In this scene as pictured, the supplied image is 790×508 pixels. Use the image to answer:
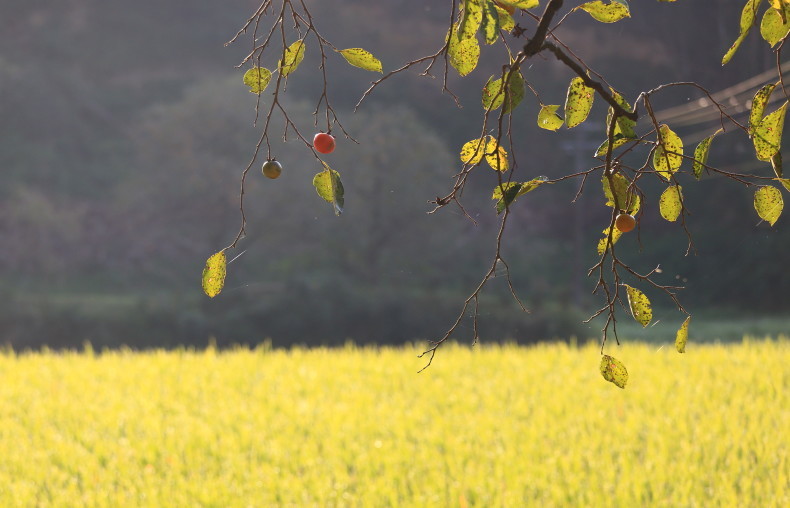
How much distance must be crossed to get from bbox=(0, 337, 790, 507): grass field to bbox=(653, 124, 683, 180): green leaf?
2520 mm

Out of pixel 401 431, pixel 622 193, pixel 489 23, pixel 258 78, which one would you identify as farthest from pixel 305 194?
pixel 489 23

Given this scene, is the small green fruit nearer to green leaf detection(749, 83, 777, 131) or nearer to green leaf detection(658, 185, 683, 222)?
green leaf detection(658, 185, 683, 222)

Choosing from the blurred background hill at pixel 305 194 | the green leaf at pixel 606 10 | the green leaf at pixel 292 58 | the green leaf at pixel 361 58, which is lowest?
the green leaf at pixel 361 58

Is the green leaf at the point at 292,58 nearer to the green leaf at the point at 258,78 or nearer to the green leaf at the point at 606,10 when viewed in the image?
the green leaf at the point at 258,78

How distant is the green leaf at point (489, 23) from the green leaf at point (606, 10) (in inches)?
11.8

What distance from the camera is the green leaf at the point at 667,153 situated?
174 centimetres

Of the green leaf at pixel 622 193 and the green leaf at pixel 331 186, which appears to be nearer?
the green leaf at pixel 331 186

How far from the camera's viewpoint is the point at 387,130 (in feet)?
74.3

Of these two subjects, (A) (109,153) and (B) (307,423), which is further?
(A) (109,153)

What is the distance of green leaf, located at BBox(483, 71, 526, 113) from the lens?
1664 mm

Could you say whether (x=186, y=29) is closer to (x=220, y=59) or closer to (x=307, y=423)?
(x=220, y=59)

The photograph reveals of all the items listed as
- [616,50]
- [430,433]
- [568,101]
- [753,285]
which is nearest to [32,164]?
[616,50]

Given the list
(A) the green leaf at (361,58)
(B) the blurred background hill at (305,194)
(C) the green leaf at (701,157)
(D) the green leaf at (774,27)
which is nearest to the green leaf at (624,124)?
(C) the green leaf at (701,157)

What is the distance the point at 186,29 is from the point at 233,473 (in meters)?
30.5
